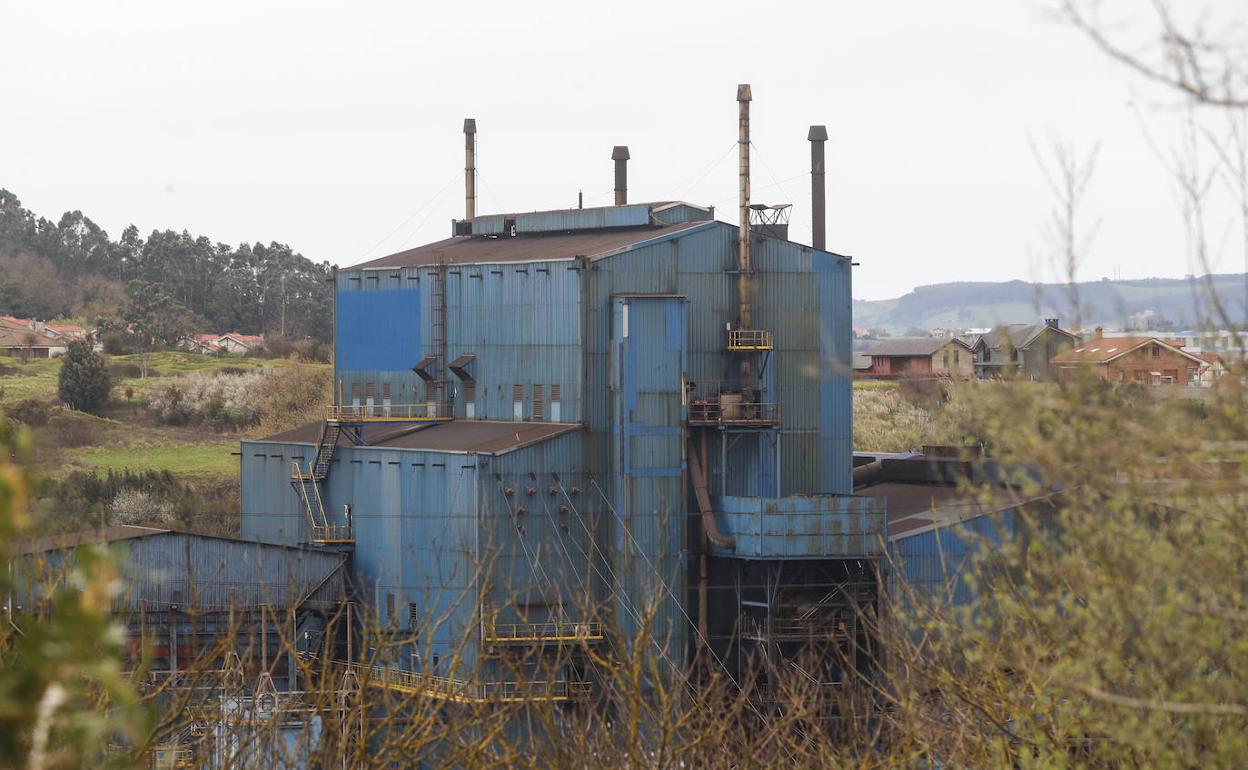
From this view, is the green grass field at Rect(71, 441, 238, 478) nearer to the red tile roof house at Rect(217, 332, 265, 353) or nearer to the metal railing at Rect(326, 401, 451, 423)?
the metal railing at Rect(326, 401, 451, 423)

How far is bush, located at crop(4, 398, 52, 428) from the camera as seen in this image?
67562 millimetres

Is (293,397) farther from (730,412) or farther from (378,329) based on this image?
(730,412)

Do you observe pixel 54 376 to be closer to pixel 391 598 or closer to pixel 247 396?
pixel 247 396

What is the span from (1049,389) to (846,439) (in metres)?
29.9

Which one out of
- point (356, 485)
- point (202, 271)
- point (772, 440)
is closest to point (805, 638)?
point (772, 440)

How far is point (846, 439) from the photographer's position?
39.2 metres

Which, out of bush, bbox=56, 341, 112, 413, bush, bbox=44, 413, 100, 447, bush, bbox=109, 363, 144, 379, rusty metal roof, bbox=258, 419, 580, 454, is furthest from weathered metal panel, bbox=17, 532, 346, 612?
bush, bbox=109, 363, 144, 379

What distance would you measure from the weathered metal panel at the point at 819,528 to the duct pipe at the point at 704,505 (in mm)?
831

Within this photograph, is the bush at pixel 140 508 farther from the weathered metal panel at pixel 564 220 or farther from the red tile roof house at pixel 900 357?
the red tile roof house at pixel 900 357

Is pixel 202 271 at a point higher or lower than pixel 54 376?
higher

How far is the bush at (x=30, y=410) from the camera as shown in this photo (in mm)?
67562

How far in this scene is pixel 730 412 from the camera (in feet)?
120

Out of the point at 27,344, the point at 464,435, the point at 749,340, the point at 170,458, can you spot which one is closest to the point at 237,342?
the point at 27,344

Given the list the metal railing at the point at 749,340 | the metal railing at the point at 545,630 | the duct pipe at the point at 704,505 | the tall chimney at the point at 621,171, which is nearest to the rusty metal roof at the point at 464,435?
the duct pipe at the point at 704,505
